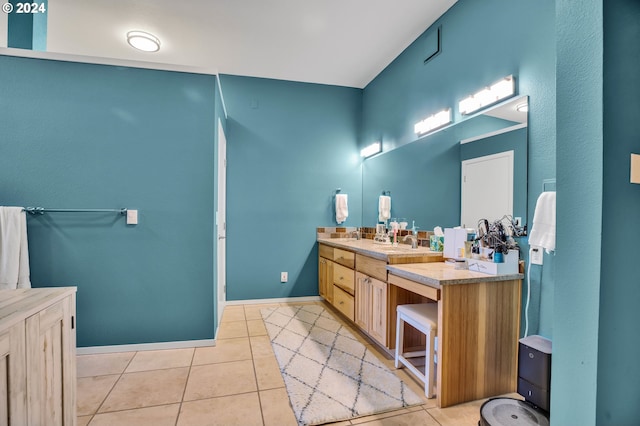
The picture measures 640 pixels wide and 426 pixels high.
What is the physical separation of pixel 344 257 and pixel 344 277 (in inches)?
8.0

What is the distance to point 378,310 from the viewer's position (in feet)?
7.96

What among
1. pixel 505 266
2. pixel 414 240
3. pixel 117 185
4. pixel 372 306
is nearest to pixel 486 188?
pixel 505 266

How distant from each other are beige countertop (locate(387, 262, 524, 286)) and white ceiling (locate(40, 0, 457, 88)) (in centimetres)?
214

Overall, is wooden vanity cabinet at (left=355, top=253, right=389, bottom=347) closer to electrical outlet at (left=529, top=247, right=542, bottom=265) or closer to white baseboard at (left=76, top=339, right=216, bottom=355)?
electrical outlet at (left=529, top=247, right=542, bottom=265)

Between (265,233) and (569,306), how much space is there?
10.5ft

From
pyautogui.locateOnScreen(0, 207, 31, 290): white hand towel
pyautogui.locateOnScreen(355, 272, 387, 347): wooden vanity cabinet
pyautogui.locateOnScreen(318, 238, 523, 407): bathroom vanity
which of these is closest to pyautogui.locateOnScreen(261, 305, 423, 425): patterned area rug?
pyautogui.locateOnScreen(355, 272, 387, 347): wooden vanity cabinet

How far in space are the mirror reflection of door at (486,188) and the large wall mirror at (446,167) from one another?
0.04 feet

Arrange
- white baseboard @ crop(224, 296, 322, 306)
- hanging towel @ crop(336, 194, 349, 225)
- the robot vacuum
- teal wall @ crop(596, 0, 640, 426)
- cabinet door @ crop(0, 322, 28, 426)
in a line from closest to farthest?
cabinet door @ crop(0, 322, 28, 426), teal wall @ crop(596, 0, 640, 426), the robot vacuum, white baseboard @ crop(224, 296, 322, 306), hanging towel @ crop(336, 194, 349, 225)

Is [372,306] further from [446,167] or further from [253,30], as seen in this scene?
[253,30]

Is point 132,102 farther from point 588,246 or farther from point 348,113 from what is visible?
point 588,246

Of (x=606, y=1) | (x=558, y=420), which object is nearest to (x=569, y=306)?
(x=558, y=420)

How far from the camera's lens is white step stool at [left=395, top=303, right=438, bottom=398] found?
1.81 metres

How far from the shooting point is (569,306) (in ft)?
3.65

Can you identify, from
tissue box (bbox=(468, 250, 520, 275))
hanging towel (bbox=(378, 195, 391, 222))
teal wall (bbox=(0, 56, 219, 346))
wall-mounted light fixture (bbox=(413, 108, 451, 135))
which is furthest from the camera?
hanging towel (bbox=(378, 195, 391, 222))
